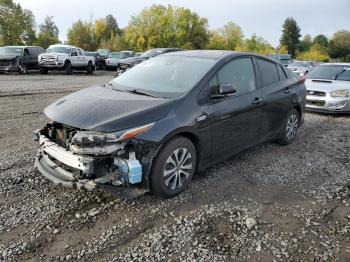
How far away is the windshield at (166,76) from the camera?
166 inches

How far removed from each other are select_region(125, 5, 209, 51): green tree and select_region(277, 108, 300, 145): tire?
184 feet

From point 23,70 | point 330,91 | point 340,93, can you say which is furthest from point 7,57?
point 340,93

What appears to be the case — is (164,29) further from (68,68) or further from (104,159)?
(104,159)

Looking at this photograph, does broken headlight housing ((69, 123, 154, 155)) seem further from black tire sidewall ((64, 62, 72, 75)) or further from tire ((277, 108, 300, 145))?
black tire sidewall ((64, 62, 72, 75))

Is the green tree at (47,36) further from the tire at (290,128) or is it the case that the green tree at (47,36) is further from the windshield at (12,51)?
the tire at (290,128)

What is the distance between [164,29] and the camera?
61531 mm

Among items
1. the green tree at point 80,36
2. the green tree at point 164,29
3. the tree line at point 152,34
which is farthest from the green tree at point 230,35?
the green tree at point 80,36

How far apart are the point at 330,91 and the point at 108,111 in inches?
294

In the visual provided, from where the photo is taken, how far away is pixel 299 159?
5.51m

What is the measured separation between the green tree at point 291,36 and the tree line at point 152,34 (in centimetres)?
713

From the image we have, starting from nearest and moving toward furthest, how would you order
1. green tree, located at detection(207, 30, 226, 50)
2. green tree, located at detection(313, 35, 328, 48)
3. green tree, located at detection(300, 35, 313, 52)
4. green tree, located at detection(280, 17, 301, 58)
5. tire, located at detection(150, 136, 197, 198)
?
tire, located at detection(150, 136, 197, 198) → green tree, located at detection(207, 30, 226, 50) → green tree, located at detection(280, 17, 301, 58) → green tree, located at detection(300, 35, 313, 52) → green tree, located at detection(313, 35, 328, 48)

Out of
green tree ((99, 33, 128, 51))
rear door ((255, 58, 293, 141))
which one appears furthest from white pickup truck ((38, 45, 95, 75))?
green tree ((99, 33, 128, 51))

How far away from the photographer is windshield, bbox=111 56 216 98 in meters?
4.21

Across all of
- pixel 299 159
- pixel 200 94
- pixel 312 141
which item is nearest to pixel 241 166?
pixel 299 159
